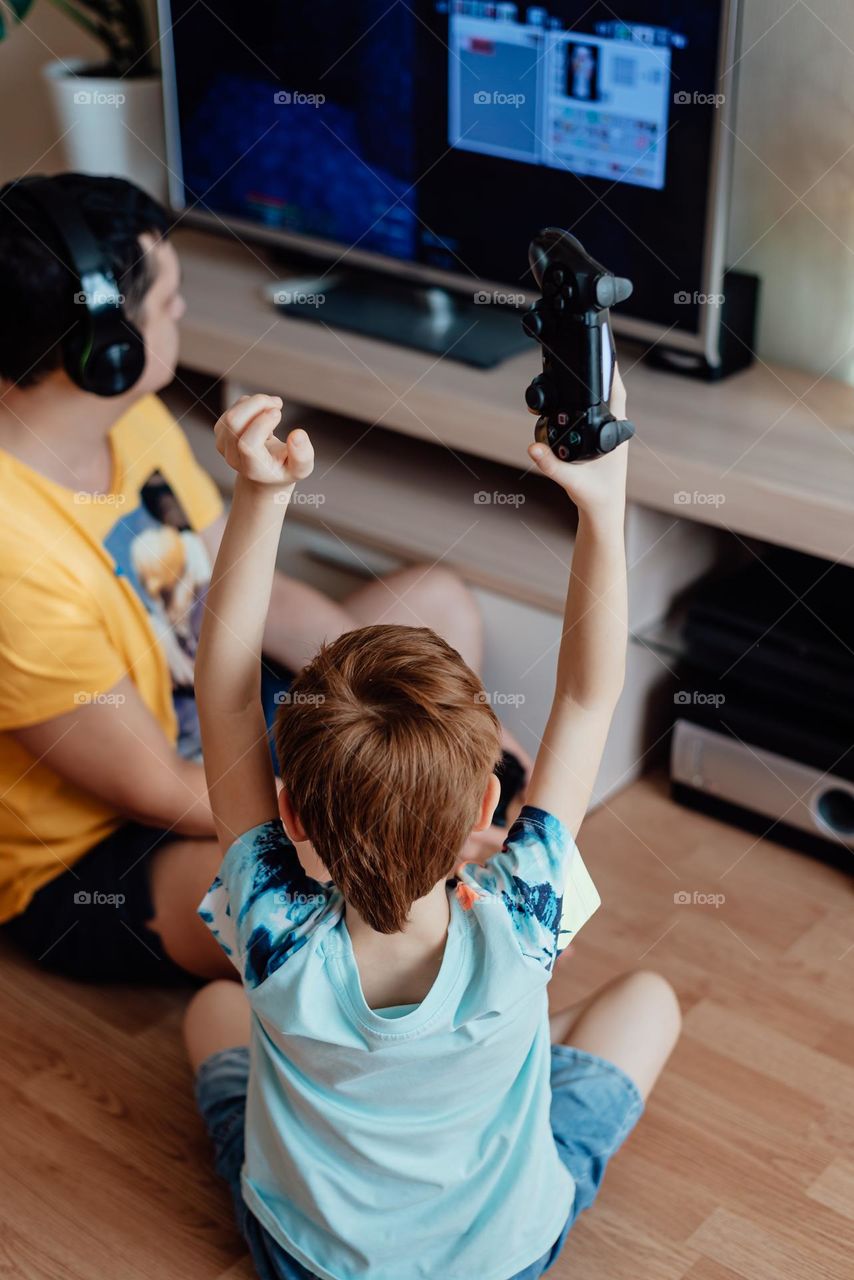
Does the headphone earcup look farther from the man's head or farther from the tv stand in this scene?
the tv stand

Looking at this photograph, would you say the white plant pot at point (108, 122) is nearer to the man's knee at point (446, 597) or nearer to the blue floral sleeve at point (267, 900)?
the man's knee at point (446, 597)

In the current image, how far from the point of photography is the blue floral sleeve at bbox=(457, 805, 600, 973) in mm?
896

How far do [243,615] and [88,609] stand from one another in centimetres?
51

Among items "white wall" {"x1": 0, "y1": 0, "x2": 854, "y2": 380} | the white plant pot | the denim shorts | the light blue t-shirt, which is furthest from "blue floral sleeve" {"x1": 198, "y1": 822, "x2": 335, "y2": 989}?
the white plant pot

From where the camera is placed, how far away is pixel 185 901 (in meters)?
1.36

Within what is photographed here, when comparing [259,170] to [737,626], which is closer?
[737,626]

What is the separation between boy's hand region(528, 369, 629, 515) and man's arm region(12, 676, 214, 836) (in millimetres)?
618

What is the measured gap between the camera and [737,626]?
1608 millimetres

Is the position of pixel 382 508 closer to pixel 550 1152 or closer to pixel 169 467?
pixel 169 467

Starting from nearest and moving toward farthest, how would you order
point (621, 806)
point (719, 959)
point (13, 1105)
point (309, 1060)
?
1. point (309, 1060)
2. point (13, 1105)
3. point (719, 959)
4. point (621, 806)

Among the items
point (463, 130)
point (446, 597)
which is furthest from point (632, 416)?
point (463, 130)

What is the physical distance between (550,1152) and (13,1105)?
1.84 feet

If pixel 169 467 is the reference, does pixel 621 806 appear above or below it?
below

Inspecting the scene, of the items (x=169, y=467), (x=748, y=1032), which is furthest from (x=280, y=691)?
(x=748, y=1032)
